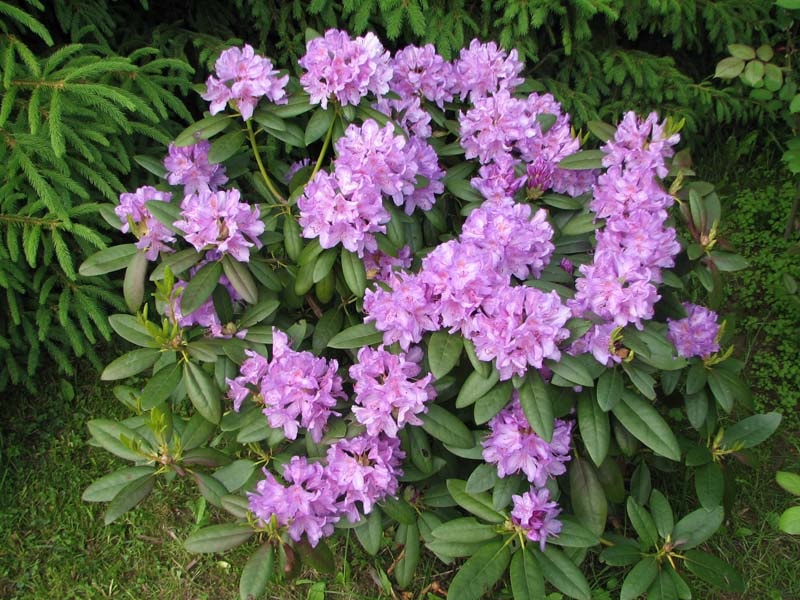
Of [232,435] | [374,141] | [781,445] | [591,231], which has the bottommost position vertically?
[781,445]

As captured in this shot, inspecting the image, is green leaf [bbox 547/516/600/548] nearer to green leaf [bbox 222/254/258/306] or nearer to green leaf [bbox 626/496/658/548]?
green leaf [bbox 626/496/658/548]

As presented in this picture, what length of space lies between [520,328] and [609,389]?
0.32m

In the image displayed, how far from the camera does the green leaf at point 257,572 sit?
1731 millimetres

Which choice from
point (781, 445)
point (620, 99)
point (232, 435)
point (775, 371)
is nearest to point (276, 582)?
point (232, 435)

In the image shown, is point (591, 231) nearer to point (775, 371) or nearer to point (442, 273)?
point (442, 273)

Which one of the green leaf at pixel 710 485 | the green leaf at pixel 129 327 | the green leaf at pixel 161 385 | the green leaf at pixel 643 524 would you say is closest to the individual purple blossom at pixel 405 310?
the green leaf at pixel 161 385

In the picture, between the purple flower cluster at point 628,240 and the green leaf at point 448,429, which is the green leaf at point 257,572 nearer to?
the green leaf at point 448,429

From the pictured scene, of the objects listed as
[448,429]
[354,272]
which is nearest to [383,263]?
[354,272]

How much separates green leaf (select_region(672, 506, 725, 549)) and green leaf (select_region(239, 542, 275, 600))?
1070 millimetres

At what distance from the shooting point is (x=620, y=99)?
12.0 ft

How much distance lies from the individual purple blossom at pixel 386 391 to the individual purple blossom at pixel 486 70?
39.5 inches

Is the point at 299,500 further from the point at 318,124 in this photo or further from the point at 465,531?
the point at 318,124

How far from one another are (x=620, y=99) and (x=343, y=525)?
2.66 metres

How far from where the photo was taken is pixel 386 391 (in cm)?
173
